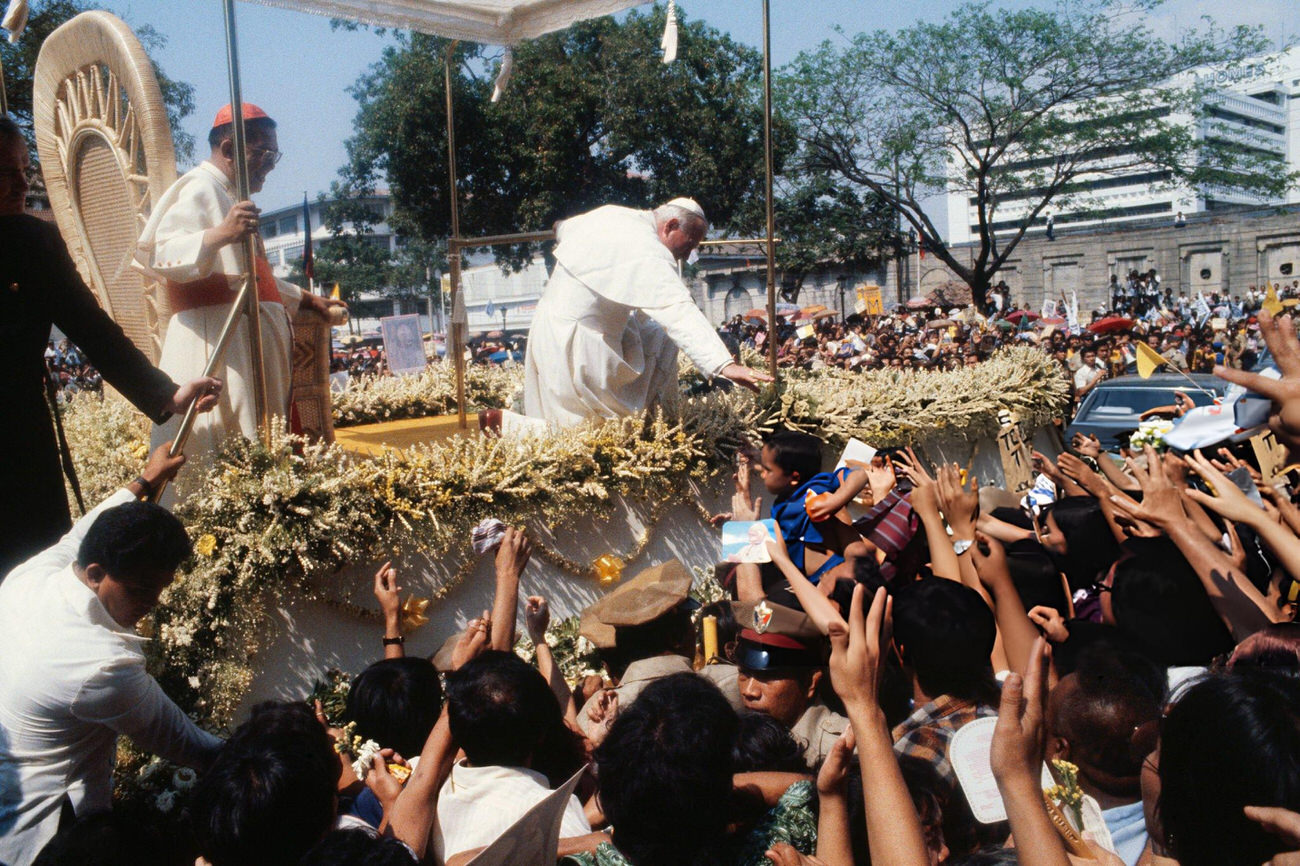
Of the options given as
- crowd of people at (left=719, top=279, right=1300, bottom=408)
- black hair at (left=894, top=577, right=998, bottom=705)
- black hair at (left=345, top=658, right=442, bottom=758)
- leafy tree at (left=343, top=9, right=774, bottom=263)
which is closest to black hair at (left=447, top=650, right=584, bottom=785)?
black hair at (left=345, top=658, right=442, bottom=758)

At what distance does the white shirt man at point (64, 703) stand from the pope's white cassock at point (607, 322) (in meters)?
2.84

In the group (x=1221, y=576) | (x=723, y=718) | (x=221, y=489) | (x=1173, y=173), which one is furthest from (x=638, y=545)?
(x=1173, y=173)

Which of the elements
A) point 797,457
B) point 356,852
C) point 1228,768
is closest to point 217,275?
point 797,457

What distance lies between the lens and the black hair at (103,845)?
70.1 inches

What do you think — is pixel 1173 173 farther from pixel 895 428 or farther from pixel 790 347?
pixel 895 428

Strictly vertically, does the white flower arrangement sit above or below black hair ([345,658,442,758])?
above

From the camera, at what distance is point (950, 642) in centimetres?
242

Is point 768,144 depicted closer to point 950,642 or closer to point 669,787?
point 950,642

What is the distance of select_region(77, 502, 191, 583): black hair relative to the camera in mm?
2459

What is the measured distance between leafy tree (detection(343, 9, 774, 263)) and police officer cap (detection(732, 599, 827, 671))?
17572 mm

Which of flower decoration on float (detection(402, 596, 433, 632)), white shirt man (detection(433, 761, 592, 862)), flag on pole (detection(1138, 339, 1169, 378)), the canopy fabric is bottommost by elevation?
flower decoration on float (detection(402, 596, 433, 632))

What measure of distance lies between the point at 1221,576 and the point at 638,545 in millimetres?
2701

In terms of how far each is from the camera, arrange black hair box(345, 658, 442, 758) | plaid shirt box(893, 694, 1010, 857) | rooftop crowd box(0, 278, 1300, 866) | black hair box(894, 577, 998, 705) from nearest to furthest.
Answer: rooftop crowd box(0, 278, 1300, 866), plaid shirt box(893, 694, 1010, 857), black hair box(894, 577, 998, 705), black hair box(345, 658, 442, 758)

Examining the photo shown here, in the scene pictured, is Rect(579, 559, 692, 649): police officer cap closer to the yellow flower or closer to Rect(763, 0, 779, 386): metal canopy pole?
the yellow flower
